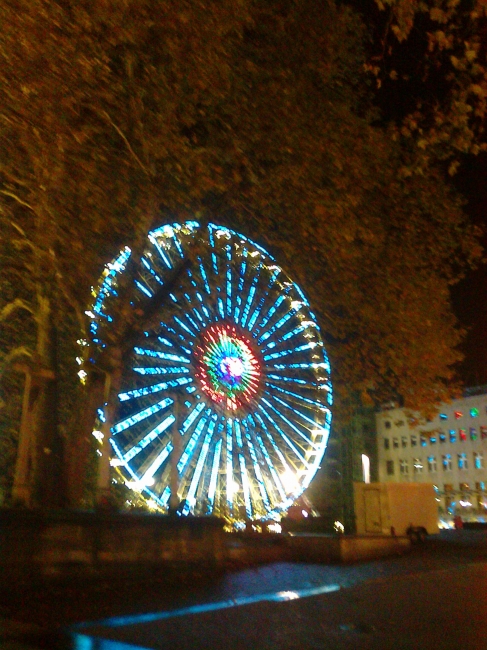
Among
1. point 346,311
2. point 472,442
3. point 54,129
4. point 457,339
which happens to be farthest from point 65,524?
point 472,442

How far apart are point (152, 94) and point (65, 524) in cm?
748

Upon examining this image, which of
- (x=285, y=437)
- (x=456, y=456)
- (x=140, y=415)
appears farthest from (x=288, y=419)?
(x=456, y=456)

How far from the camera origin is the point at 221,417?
93.0 ft

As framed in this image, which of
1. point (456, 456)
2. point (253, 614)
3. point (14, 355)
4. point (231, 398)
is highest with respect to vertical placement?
point (456, 456)

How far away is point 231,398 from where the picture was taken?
29.0 meters

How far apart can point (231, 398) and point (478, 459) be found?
139 feet

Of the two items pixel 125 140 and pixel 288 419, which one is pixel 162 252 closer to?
pixel 288 419

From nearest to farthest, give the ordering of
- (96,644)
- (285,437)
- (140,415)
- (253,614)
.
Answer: (96,644) < (253,614) < (140,415) < (285,437)

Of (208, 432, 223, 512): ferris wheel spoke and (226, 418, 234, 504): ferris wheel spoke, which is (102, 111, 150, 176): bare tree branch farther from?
(226, 418, 234, 504): ferris wheel spoke

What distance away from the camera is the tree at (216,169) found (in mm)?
11203

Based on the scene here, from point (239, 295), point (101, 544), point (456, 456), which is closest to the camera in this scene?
point (101, 544)

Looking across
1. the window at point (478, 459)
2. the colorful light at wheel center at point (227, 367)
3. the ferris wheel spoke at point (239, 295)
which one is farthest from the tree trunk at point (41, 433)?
the window at point (478, 459)

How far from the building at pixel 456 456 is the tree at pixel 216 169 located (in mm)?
46195

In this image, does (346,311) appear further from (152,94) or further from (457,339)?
(152,94)
